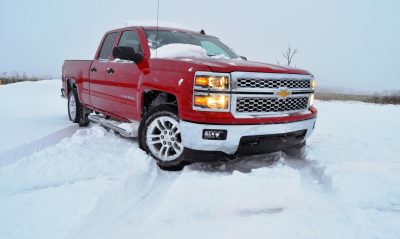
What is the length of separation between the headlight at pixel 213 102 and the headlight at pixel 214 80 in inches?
3.1

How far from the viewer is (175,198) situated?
280 centimetres

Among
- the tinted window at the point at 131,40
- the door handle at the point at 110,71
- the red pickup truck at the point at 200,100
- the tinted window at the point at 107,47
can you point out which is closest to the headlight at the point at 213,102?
the red pickup truck at the point at 200,100

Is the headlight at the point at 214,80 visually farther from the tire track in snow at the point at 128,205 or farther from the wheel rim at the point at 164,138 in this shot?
the tire track in snow at the point at 128,205

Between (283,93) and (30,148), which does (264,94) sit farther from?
(30,148)

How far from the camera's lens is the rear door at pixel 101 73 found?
517 centimetres

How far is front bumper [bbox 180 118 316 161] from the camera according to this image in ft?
10.6

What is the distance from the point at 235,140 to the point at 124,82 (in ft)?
6.53

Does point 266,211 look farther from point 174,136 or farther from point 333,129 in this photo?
point 333,129

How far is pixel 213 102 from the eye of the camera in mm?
3215

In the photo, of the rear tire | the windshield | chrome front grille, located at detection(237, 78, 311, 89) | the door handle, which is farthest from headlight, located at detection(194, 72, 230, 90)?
the rear tire

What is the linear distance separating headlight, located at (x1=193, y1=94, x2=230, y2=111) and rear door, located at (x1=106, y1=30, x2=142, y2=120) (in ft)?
4.15

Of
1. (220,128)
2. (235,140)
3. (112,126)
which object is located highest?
(220,128)

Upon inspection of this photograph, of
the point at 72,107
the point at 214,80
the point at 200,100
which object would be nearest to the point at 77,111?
the point at 72,107

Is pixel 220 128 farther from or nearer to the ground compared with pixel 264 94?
nearer to the ground
